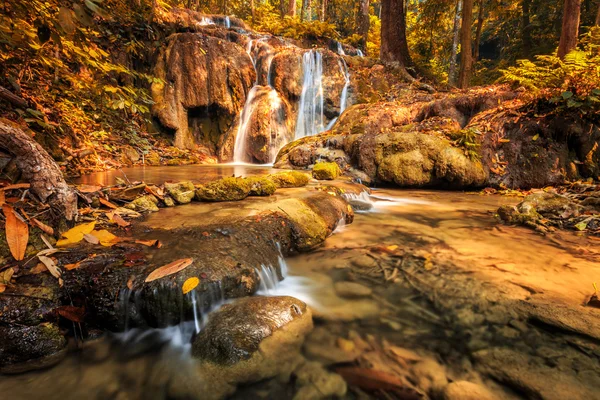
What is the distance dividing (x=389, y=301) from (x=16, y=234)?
A: 2.95m

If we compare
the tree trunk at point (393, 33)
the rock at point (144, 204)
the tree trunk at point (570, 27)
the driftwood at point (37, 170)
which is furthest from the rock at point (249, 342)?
the tree trunk at point (393, 33)

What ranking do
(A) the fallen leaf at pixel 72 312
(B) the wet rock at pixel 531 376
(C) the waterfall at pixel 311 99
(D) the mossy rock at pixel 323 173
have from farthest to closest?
(C) the waterfall at pixel 311 99, (D) the mossy rock at pixel 323 173, (A) the fallen leaf at pixel 72 312, (B) the wet rock at pixel 531 376

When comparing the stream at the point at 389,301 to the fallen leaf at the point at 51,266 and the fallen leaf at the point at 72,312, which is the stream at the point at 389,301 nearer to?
the fallen leaf at the point at 72,312

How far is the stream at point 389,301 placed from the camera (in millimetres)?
1688

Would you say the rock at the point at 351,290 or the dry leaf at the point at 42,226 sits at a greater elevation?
the dry leaf at the point at 42,226

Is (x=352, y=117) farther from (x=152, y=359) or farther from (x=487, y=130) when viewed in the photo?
(x=152, y=359)

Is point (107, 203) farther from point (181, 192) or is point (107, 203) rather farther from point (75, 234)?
point (181, 192)

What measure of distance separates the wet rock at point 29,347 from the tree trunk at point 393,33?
15552 millimetres

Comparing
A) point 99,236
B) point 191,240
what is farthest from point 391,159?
point 99,236

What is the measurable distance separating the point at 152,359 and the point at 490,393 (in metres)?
2.06

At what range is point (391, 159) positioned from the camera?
712cm

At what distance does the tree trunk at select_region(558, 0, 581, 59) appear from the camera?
7.30 m

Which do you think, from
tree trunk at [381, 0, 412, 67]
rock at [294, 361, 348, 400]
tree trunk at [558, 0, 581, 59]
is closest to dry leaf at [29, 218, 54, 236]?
rock at [294, 361, 348, 400]

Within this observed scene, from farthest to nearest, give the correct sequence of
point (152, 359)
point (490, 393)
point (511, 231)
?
point (511, 231) < point (152, 359) < point (490, 393)
